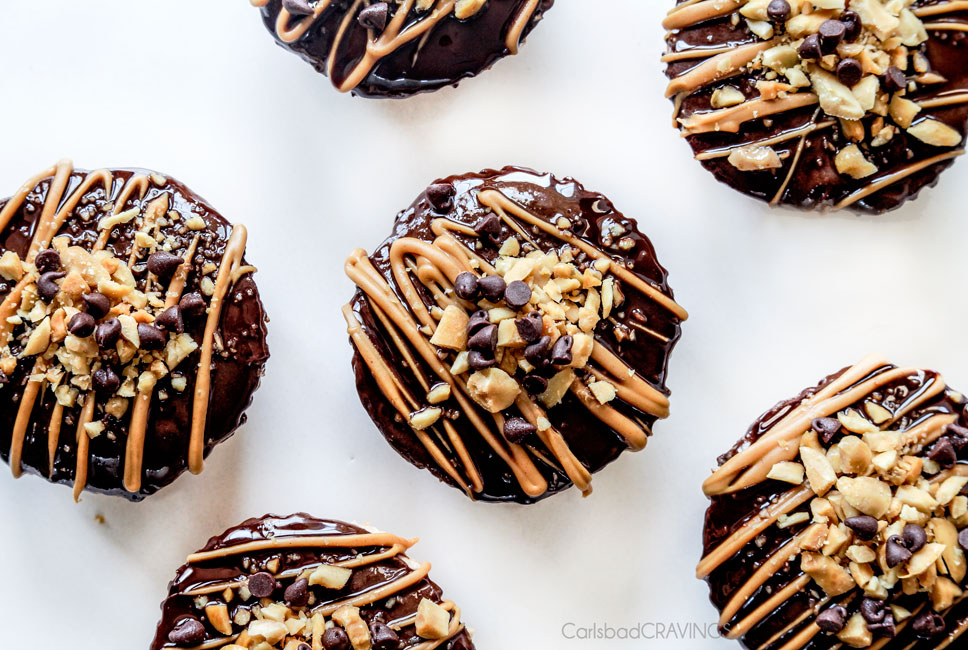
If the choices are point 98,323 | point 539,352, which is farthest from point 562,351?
point 98,323

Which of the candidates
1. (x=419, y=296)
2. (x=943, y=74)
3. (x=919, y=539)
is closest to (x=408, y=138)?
(x=419, y=296)

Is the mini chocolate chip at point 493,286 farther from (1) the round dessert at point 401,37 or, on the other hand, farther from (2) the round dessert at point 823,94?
(2) the round dessert at point 823,94

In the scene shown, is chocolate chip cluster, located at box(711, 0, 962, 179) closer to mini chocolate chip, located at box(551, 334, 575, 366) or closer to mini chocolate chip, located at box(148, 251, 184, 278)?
mini chocolate chip, located at box(551, 334, 575, 366)

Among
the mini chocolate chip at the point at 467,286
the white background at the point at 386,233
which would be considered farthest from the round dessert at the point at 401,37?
the mini chocolate chip at the point at 467,286

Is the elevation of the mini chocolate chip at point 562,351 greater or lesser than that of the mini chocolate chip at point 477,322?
lesser

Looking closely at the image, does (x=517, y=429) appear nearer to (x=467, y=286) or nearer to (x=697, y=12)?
(x=467, y=286)

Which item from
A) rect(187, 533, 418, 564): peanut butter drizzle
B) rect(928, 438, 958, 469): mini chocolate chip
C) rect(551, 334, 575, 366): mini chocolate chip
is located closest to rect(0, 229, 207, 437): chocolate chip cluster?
rect(187, 533, 418, 564): peanut butter drizzle
